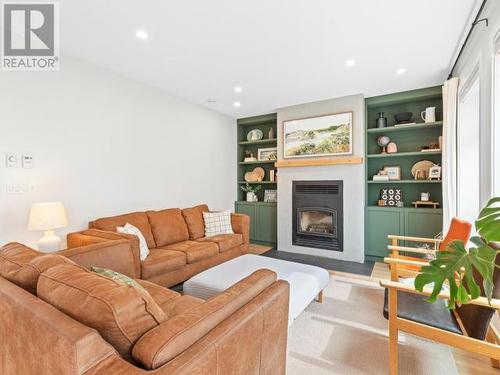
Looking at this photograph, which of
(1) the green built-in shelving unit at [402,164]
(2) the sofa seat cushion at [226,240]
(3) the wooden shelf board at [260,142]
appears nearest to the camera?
(2) the sofa seat cushion at [226,240]

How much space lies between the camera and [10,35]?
2.36 metres

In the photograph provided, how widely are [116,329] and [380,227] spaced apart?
4049 millimetres

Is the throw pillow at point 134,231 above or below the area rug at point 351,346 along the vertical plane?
above

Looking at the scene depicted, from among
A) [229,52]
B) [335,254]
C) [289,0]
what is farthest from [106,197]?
[335,254]

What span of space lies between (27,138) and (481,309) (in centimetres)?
382

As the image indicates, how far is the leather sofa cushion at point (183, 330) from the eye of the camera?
778 millimetres

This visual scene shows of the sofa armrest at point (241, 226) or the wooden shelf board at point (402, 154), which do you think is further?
the sofa armrest at point (241, 226)

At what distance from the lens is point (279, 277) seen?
2236 millimetres

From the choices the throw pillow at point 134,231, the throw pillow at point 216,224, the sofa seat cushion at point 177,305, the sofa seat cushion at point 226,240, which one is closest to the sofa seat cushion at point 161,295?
the sofa seat cushion at point 177,305

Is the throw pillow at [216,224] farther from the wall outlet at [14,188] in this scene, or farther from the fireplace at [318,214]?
the wall outlet at [14,188]

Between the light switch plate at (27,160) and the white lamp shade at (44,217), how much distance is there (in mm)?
430

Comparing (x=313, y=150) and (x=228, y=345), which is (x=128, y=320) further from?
(x=313, y=150)

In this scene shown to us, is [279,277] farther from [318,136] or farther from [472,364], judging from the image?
[318,136]

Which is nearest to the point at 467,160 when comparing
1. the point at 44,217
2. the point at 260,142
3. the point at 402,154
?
the point at 402,154
